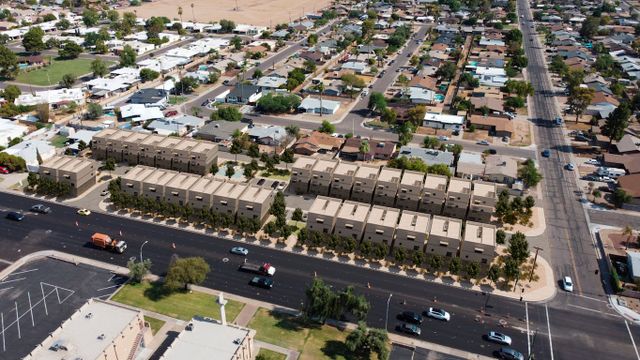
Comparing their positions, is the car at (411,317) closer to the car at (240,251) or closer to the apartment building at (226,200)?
the car at (240,251)

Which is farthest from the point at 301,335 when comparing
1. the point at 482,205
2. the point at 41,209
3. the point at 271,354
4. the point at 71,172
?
the point at 71,172

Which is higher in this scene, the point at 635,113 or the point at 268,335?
the point at 635,113

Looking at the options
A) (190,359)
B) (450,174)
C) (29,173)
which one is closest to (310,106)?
(450,174)

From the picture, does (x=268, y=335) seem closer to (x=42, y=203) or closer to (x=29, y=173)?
(x=42, y=203)

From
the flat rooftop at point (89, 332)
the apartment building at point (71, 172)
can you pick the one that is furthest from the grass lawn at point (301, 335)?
the apartment building at point (71, 172)

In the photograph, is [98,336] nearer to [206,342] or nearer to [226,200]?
[206,342]

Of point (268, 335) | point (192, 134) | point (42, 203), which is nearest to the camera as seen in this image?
point (268, 335)
